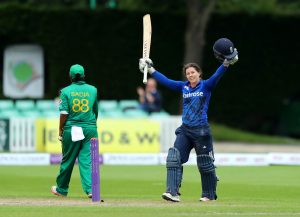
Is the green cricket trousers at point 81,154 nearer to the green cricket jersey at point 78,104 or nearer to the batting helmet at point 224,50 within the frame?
the green cricket jersey at point 78,104

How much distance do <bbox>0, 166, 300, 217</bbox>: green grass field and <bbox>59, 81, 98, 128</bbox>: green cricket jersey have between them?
1.05 m

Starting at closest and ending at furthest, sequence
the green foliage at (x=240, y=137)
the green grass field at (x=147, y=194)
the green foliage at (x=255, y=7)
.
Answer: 1. the green grass field at (x=147, y=194)
2. the green foliage at (x=240, y=137)
3. the green foliage at (x=255, y=7)

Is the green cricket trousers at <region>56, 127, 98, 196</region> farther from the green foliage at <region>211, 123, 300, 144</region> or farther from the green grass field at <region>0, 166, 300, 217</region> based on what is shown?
the green foliage at <region>211, 123, 300, 144</region>

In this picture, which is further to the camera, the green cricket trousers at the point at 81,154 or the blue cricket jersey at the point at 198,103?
the green cricket trousers at the point at 81,154

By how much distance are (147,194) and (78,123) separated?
1.90 m

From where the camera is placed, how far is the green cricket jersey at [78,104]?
14.0 metres

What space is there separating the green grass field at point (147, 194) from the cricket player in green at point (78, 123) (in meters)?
0.44

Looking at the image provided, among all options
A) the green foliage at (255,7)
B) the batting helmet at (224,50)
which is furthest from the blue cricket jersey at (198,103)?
the green foliage at (255,7)

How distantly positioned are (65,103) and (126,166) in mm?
8065

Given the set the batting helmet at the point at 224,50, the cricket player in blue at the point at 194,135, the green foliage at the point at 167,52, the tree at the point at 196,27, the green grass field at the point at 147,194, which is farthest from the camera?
the green foliage at the point at 167,52

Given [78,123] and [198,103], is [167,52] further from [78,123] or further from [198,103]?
[198,103]

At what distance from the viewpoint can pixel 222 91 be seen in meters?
35.5

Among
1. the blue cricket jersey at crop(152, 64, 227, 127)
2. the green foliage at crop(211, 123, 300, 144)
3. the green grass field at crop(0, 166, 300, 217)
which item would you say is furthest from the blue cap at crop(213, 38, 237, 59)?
the green foliage at crop(211, 123, 300, 144)

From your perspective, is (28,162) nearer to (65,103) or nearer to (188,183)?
(188,183)
